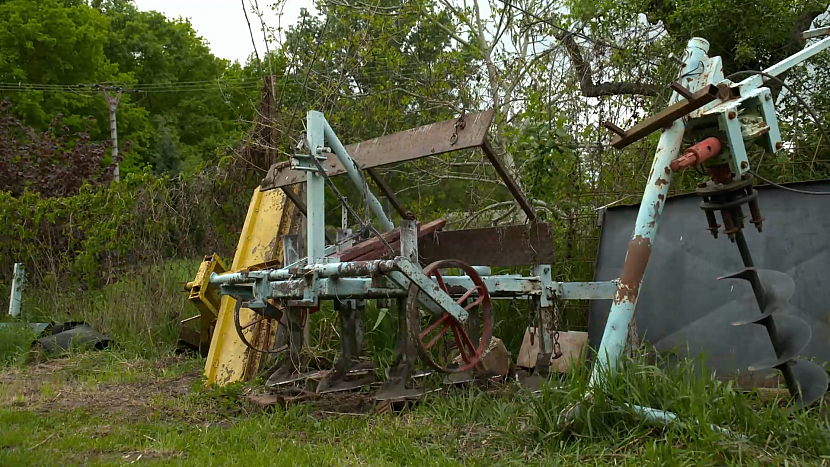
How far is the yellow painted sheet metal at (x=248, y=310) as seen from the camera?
5.95 metres

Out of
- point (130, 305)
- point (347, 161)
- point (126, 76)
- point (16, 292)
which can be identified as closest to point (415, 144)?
point (347, 161)

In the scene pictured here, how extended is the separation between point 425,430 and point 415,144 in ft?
5.78

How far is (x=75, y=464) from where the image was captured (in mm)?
3639

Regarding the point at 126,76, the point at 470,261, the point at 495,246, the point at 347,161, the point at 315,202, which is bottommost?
Answer: the point at 470,261

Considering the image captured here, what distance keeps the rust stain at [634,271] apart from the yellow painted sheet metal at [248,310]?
338 cm

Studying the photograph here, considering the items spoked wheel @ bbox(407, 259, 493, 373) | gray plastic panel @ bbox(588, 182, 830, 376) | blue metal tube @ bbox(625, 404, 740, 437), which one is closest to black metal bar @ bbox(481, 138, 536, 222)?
spoked wheel @ bbox(407, 259, 493, 373)

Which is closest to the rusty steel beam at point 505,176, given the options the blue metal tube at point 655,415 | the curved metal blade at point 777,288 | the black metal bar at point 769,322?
the black metal bar at point 769,322

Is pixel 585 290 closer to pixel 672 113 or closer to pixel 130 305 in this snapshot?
pixel 672 113

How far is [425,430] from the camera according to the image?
3.92 m

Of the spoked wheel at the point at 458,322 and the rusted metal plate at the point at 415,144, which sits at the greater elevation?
the rusted metal plate at the point at 415,144

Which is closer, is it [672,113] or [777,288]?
[672,113]

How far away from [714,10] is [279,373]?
5.63 m

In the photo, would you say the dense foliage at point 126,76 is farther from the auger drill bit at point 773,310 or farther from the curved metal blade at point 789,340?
the curved metal blade at point 789,340

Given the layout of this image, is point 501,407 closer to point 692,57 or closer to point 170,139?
point 692,57
